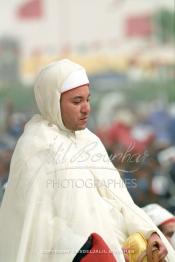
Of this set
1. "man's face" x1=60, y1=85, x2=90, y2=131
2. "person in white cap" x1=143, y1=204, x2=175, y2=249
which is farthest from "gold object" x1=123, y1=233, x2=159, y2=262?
"person in white cap" x1=143, y1=204, x2=175, y2=249

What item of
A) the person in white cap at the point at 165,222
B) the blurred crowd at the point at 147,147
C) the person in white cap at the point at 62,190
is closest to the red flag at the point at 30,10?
the blurred crowd at the point at 147,147

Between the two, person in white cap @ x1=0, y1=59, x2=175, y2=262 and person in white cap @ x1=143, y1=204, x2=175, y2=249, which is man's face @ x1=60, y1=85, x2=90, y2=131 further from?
person in white cap @ x1=143, y1=204, x2=175, y2=249

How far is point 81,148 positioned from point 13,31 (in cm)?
1118

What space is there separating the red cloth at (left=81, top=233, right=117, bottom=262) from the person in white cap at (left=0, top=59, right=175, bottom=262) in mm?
76

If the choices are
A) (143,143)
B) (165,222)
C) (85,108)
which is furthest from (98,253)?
(143,143)

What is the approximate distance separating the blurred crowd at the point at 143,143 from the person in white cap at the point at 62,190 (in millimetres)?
737

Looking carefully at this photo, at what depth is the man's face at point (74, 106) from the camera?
4.90 m

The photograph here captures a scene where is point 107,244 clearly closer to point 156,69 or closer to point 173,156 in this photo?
point 173,156

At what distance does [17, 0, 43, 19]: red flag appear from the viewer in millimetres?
16234

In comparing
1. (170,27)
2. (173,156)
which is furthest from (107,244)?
(170,27)

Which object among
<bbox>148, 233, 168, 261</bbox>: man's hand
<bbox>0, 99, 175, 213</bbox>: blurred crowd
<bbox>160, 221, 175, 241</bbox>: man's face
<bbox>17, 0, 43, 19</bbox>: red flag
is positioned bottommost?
<bbox>0, 99, 175, 213</bbox>: blurred crowd

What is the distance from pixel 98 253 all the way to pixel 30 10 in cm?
1214

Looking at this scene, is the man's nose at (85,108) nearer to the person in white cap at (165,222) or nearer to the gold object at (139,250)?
the gold object at (139,250)

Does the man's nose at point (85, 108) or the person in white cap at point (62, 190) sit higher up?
the man's nose at point (85, 108)
